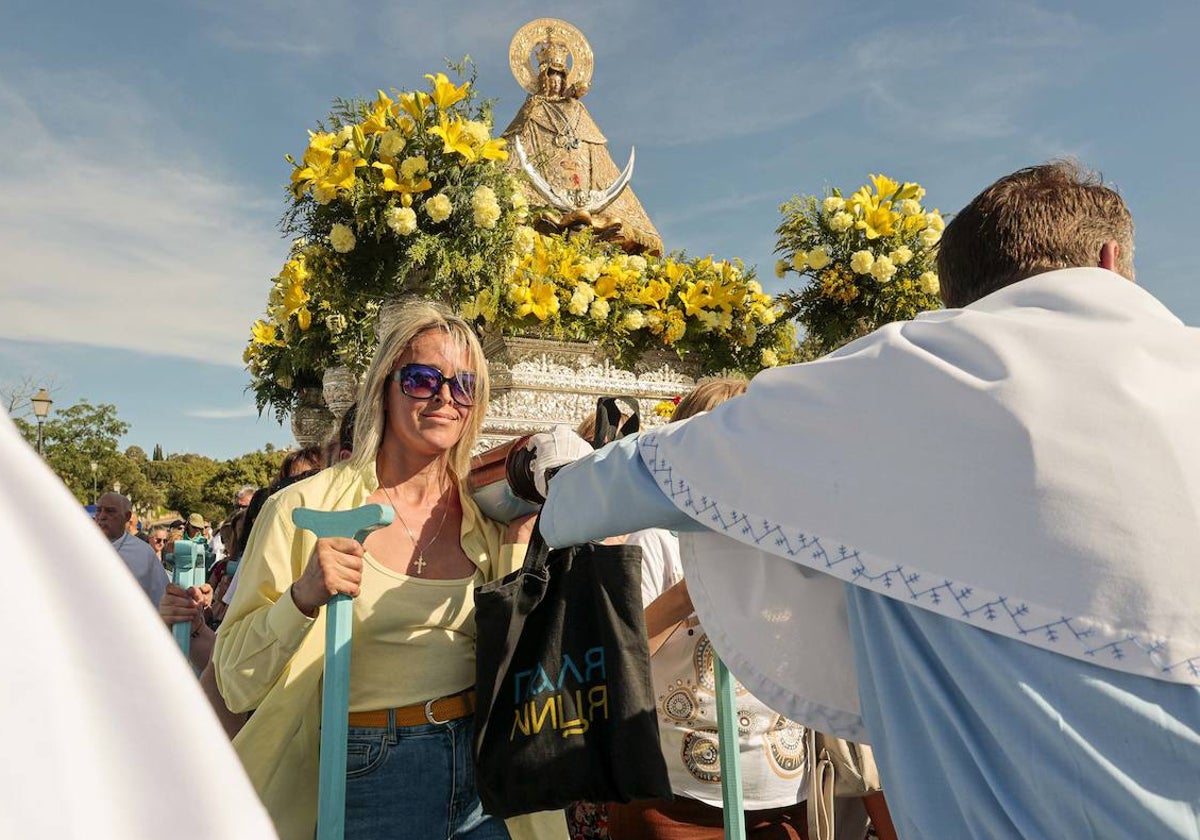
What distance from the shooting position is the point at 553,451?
207 centimetres

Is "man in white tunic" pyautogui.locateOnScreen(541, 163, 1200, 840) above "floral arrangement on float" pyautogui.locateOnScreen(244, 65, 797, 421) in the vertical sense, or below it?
below

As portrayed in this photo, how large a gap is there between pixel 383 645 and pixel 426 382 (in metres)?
0.69

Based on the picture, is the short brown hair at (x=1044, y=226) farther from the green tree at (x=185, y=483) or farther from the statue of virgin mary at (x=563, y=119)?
the green tree at (x=185, y=483)

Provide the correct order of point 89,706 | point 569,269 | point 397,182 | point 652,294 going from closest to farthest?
point 89,706
point 397,182
point 569,269
point 652,294

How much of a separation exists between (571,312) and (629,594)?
12.9ft

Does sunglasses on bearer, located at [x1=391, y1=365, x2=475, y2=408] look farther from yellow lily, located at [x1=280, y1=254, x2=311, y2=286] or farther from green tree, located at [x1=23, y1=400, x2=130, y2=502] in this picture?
green tree, located at [x1=23, y1=400, x2=130, y2=502]

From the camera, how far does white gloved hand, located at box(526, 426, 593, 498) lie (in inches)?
81.3

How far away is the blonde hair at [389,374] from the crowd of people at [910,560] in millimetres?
17

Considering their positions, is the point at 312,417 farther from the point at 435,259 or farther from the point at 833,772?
the point at 833,772

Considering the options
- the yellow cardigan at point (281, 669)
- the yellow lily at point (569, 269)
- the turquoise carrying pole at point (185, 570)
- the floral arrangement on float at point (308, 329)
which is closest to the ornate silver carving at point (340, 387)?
the floral arrangement on float at point (308, 329)

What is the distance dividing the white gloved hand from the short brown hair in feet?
2.99

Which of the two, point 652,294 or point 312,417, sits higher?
point 652,294

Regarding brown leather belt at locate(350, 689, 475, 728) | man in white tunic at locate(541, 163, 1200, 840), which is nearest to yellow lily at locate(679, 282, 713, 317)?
brown leather belt at locate(350, 689, 475, 728)

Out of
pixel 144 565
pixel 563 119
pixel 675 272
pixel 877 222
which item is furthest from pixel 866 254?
pixel 563 119
